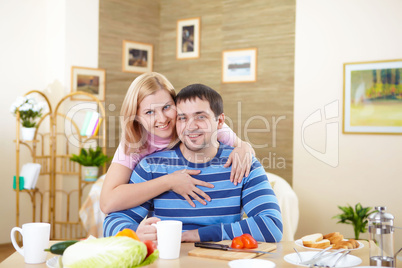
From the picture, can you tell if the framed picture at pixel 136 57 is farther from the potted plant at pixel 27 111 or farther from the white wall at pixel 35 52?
the potted plant at pixel 27 111

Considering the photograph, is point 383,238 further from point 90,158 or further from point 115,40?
point 115,40

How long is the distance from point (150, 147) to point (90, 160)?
2.75m

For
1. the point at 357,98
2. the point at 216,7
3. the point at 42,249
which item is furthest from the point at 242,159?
the point at 216,7

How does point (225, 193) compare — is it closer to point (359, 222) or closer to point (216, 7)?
point (359, 222)

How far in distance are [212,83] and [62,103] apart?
173cm

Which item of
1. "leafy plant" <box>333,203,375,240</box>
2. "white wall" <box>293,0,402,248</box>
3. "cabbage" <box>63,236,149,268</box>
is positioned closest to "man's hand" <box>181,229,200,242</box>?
"cabbage" <box>63,236,149,268</box>

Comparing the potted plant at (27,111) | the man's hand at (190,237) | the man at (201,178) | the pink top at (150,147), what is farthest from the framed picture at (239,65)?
the man's hand at (190,237)

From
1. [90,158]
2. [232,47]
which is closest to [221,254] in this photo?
[90,158]

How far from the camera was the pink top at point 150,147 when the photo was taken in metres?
2.00

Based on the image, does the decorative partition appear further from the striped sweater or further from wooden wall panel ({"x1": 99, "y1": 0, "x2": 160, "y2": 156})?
the striped sweater

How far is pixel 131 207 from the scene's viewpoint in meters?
1.86

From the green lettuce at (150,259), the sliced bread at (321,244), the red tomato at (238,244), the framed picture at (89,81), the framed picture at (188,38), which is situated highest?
the framed picture at (188,38)

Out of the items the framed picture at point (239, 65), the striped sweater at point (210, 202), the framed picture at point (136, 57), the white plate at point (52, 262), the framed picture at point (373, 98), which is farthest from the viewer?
the framed picture at point (136, 57)

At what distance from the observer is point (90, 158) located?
466 centimetres
